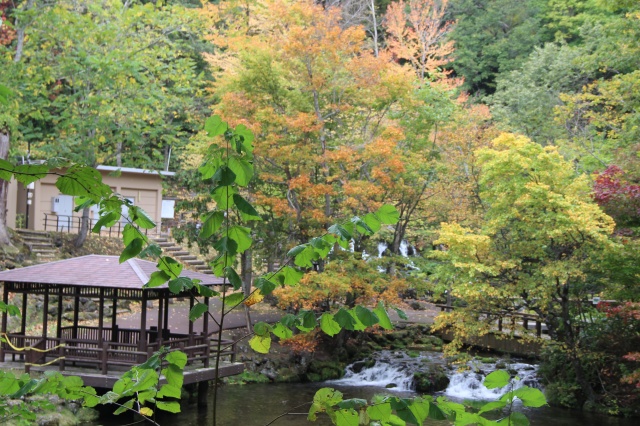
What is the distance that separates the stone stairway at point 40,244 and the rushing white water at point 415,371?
11.7 metres

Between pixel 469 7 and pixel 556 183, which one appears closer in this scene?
pixel 556 183

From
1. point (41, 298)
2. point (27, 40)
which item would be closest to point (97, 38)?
point (27, 40)

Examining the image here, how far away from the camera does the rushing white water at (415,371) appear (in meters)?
18.7

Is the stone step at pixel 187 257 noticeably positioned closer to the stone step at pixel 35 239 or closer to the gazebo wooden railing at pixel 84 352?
the stone step at pixel 35 239

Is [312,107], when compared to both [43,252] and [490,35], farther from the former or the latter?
[490,35]

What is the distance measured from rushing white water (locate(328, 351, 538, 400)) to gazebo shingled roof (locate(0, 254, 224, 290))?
615cm

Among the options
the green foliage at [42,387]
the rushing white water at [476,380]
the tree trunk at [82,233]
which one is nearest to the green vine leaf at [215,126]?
the green foliage at [42,387]

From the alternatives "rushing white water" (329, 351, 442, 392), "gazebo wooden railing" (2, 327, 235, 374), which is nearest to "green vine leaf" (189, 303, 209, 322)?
"gazebo wooden railing" (2, 327, 235, 374)

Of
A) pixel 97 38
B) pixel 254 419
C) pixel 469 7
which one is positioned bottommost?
pixel 254 419

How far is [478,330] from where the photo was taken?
17016 mm

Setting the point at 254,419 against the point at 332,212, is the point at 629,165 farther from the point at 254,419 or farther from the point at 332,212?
the point at 254,419

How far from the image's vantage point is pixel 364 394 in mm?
17734

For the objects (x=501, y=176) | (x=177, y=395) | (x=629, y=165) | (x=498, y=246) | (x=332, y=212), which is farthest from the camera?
(x=332, y=212)

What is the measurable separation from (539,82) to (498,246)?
16.8 meters
